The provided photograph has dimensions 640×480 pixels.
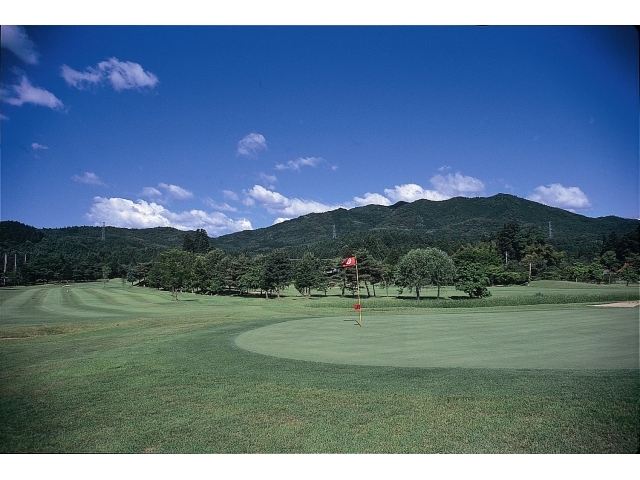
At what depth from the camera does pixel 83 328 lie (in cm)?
2038

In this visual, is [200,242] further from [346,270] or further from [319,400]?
[319,400]

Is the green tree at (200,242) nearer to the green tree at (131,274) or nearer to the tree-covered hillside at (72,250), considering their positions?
the tree-covered hillside at (72,250)

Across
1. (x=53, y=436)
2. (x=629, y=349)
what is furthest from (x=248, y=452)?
(x=629, y=349)

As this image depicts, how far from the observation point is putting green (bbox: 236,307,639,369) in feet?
35.9

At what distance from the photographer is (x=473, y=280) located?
45.6 meters

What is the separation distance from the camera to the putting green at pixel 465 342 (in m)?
10.9

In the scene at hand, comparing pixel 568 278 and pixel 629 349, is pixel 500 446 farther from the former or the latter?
pixel 568 278

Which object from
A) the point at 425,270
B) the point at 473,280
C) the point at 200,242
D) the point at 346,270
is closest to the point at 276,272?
the point at 346,270

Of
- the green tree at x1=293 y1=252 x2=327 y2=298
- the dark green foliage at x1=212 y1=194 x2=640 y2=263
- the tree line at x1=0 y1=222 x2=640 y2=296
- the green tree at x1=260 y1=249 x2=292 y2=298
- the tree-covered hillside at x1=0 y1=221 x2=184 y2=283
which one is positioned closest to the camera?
the tree-covered hillside at x1=0 y1=221 x2=184 y2=283

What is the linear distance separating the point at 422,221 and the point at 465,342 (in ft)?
345

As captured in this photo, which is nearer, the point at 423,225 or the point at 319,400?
the point at 319,400

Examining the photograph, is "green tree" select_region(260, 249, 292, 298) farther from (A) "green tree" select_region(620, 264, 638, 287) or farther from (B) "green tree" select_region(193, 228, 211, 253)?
(B) "green tree" select_region(193, 228, 211, 253)

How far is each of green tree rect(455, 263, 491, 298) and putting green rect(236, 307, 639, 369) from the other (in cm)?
2480

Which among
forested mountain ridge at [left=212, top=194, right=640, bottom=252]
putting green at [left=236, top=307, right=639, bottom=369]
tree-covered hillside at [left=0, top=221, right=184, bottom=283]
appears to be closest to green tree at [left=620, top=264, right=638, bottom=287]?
putting green at [left=236, top=307, right=639, bottom=369]
